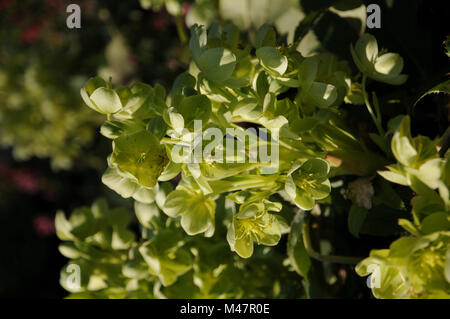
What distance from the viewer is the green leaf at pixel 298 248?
1.35ft

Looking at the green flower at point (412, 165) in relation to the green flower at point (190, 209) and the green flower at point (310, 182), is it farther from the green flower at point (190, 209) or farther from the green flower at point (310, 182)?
the green flower at point (190, 209)

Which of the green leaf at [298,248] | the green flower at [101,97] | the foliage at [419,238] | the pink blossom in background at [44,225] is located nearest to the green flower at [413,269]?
the foliage at [419,238]

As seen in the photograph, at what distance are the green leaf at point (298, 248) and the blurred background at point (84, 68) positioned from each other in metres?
0.15

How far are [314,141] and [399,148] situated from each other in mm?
104

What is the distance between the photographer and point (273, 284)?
1.63 feet

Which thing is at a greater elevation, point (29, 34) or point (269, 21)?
point (29, 34)

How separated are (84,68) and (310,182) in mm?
1060

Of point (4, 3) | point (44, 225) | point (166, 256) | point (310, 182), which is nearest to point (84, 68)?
point (4, 3)

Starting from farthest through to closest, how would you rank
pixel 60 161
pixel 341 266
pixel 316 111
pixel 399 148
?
pixel 60 161 < pixel 341 266 < pixel 316 111 < pixel 399 148

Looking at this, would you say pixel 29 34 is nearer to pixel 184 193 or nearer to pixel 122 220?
pixel 122 220

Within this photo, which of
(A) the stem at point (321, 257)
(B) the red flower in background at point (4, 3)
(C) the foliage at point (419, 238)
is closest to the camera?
(C) the foliage at point (419, 238)

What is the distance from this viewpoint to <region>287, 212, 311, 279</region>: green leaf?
0.41 m

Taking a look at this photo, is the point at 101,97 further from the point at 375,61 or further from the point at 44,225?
the point at 44,225

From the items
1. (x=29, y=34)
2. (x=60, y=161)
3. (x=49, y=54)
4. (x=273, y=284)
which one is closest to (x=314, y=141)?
(x=273, y=284)
